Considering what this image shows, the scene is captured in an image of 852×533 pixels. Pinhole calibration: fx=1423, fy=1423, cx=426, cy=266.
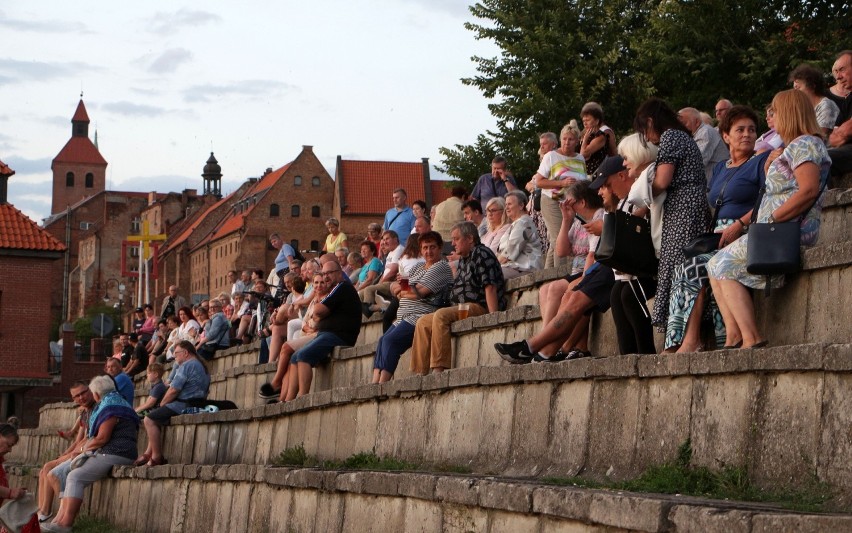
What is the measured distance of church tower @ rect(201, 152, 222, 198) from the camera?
15638 cm

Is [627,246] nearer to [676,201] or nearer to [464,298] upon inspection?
[676,201]

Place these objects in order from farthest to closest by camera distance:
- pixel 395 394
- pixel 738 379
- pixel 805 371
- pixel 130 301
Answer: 1. pixel 130 301
2. pixel 395 394
3. pixel 738 379
4. pixel 805 371

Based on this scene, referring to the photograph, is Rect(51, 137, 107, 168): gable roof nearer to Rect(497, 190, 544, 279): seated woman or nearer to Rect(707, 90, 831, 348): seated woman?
Rect(497, 190, 544, 279): seated woman

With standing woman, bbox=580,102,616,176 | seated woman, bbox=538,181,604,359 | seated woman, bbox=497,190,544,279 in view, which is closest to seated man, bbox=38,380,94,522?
seated woman, bbox=497,190,544,279

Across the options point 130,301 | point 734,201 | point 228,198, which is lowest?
point 734,201

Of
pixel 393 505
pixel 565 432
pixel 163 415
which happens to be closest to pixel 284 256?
pixel 163 415

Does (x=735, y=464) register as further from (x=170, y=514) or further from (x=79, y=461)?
(x=79, y=461)

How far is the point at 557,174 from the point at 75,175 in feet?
617

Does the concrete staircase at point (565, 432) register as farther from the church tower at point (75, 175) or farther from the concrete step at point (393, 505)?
the church tower at point (75, 175)

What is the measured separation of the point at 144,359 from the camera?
2966cm

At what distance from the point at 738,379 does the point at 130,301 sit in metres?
→ 143

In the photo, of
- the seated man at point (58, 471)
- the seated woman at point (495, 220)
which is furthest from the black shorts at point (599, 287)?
the seated man at point (58, 471)

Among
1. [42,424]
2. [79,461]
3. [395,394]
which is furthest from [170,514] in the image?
[42,424]

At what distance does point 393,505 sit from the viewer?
31.8 ft
